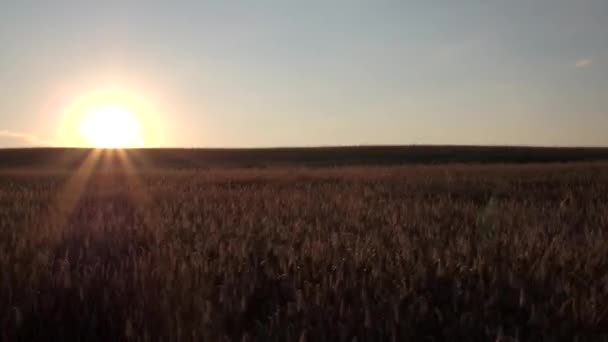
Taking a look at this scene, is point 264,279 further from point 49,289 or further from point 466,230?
point 466,230

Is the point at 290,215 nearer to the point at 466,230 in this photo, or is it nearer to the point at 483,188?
the point at 466,230

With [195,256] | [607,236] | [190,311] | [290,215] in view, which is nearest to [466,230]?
[607,236]

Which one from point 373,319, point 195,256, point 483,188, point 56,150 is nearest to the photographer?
point 373,319

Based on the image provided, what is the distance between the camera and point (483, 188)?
8594 mm

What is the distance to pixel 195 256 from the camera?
2801mm

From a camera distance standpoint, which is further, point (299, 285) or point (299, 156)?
point (299, 156)

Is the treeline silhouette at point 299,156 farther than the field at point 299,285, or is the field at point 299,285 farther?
the treeline silhouette at point 299,156

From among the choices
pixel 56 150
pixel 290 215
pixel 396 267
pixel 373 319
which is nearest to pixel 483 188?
pixel 290 215

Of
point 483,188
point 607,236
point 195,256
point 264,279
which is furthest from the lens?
point 483,188

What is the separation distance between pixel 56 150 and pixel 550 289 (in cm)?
5566

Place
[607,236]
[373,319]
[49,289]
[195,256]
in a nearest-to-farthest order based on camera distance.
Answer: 1. [373,319]
2. [49,289]
3. [195,256]
4. [607,236]

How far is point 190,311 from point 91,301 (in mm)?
464

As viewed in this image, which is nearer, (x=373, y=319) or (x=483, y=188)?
(x=373, y=319)

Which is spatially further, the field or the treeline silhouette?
the treeline silhouette
